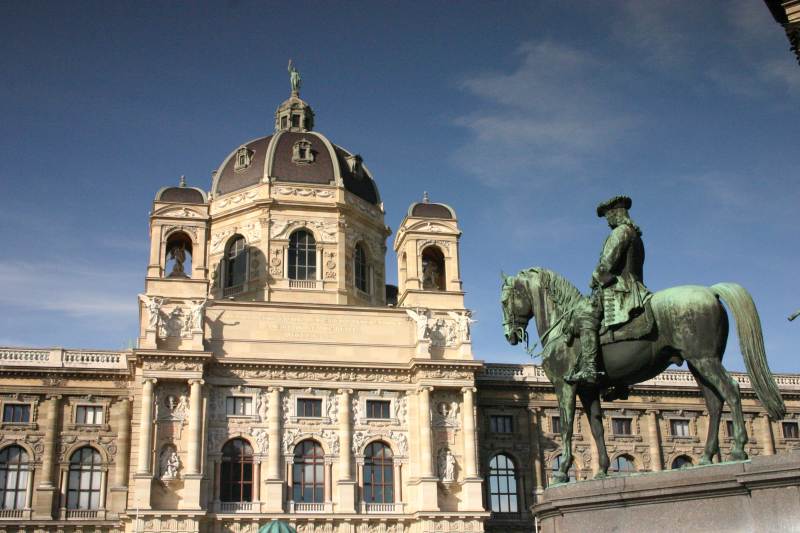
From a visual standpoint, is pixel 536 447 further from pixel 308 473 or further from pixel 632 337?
pixel 632 337

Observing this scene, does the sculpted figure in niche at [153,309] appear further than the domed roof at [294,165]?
No

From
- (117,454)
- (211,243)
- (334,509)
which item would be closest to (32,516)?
(117,454)

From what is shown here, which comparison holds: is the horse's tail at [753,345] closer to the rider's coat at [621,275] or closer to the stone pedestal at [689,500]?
the rider's coat at [621,275]

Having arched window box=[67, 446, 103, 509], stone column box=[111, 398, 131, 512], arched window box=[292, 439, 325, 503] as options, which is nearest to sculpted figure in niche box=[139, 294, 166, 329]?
stone column box=[111, 398, 131, 512]

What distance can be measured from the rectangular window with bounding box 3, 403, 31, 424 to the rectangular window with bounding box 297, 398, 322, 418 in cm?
1350

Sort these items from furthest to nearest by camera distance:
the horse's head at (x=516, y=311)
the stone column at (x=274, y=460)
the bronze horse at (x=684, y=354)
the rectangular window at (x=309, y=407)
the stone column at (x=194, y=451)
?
the rectangular window at (x=309, y=407) → the stone column at (x=274, y=460) → the stone column at (x=194, y=451) → the horse's head at (x=516, y=311) → the bronze horse at (x=684, y=354)

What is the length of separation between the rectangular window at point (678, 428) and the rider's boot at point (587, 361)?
1659 inches

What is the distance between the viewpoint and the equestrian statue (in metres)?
12.9

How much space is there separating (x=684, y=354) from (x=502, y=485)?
125 feet

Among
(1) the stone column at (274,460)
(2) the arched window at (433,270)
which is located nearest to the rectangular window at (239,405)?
(1) the stone column at (274,460)

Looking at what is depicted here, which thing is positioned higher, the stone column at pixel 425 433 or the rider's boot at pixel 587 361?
the stone column at pixel 425 433

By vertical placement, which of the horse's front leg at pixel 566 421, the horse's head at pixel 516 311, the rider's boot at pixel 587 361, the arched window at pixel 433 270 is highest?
the arched window at pixel 433 270

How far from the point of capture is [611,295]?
45.3 feet

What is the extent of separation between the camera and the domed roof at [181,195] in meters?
48.3
